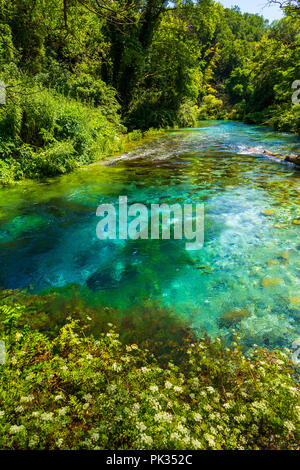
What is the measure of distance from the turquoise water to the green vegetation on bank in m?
0.55

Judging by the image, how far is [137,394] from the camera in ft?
6.63

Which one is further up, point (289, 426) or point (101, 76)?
point (101, 76)

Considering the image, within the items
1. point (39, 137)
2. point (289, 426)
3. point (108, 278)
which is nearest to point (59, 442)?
point (289, 426)

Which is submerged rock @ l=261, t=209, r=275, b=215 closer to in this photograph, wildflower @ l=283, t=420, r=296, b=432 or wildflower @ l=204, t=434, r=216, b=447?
wildflower @ l=283, t=420, r=296, b=432

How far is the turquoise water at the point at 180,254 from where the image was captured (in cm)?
330

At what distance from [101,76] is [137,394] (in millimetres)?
24029

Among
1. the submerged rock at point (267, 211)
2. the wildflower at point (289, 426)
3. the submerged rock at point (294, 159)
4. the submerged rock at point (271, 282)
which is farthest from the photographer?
the submerged rock at point (294, 159)

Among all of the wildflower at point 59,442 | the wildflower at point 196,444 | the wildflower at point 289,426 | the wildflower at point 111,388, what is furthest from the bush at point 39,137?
the wildflower at point 289,426

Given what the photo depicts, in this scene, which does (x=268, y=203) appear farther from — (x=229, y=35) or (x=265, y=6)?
(x=229, y=35)

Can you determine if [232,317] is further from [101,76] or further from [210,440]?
[101,76]

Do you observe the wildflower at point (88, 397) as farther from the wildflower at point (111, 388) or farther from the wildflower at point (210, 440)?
the wildflower at point (210, 440)

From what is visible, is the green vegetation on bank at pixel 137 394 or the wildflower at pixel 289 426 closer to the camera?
the green vegetation on bank at pixel 137 394

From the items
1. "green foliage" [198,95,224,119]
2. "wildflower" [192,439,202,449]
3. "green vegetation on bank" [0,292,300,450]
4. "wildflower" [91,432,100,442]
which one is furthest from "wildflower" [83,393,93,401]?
"green foliage" [198,95,224,119]

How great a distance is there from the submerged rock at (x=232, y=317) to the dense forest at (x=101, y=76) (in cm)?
567
